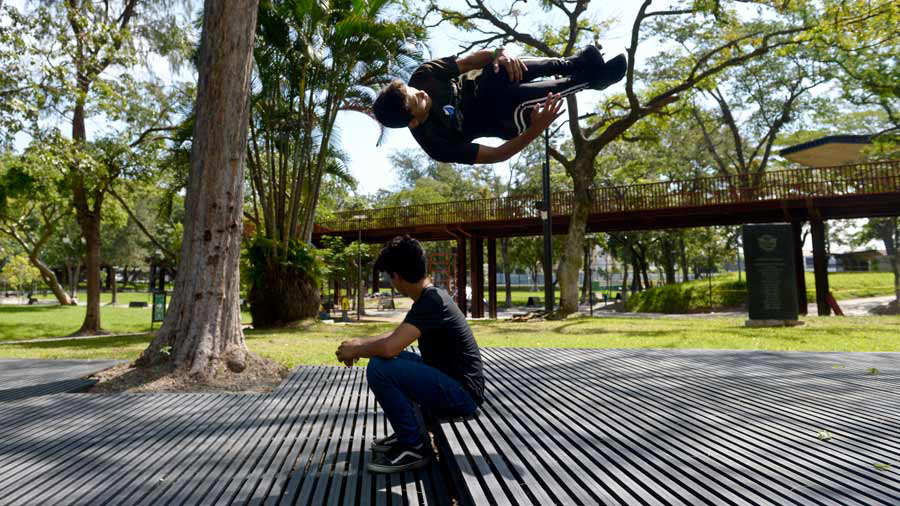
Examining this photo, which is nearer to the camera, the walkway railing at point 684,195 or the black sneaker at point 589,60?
the black sneaker at point 589,60

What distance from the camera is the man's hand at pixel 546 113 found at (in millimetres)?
3504

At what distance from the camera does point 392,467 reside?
89.6 inches

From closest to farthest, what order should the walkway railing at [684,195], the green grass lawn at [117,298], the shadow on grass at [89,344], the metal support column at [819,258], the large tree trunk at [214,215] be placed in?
the large tree trunk at [214,215] → the shadow on grass at [89,344] → the walkway railing at [684,195] → the metal support column at [819,258] → the green grass lawn at [117,298]

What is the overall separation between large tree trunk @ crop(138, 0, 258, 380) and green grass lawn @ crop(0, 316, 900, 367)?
1.60m

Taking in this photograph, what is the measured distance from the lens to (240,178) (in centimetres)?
580

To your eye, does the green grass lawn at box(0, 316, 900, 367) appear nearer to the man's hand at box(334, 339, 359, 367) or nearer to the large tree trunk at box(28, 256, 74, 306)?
the man's hand at box(334, 339, 359, 367)

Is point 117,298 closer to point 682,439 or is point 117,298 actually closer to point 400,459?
point 400,459

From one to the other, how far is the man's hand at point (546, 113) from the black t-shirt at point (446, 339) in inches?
59.5

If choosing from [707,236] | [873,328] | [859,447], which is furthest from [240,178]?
[707,236]

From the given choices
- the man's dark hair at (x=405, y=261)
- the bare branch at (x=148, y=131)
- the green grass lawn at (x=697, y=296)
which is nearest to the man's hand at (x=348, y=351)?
the man's dark hair at (x=405, y=261)

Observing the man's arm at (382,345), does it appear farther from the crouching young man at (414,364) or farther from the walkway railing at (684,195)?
the walkway railing at (684,195)

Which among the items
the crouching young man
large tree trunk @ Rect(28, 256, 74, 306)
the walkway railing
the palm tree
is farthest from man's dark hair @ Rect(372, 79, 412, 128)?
large tree trunk @ Rect(28, 256, 74, 306)

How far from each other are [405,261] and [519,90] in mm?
1719

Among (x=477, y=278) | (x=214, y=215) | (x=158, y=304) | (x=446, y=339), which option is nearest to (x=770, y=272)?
(x=214, y=215)
